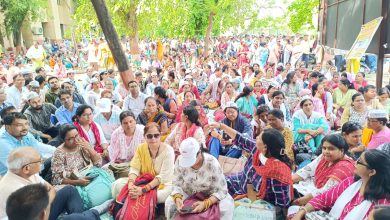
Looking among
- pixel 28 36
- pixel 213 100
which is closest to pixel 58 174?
pixel 213 100

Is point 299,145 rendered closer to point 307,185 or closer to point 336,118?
point 307,185

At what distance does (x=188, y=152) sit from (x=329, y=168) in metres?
1.36

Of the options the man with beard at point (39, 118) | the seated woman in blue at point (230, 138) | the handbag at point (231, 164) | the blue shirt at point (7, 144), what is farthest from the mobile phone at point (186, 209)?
the man with beard at point (39, 118)

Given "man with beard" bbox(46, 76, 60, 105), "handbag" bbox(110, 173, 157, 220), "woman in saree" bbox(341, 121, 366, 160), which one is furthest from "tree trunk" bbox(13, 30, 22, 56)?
"woman in saree" bbox(341, 121, 366, 160)

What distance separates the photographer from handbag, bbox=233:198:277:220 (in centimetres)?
304

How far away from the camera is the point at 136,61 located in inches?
475

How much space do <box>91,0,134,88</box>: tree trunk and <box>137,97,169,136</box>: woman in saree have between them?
149 centimetres

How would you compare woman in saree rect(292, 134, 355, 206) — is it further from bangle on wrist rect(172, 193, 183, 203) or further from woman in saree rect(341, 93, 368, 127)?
woman in saree rect(341, 93, 368, 127)

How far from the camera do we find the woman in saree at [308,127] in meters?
4.88

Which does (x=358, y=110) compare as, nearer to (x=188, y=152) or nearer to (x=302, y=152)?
(x=302, y=152)

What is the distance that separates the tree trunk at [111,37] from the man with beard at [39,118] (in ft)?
5.19

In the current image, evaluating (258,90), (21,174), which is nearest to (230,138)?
(258,90)

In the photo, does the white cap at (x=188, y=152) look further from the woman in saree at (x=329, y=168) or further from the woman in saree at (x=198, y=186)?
the woman in saree at (x=329, y=168)

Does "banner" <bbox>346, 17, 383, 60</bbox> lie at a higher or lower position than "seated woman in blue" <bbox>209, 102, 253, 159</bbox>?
higher
